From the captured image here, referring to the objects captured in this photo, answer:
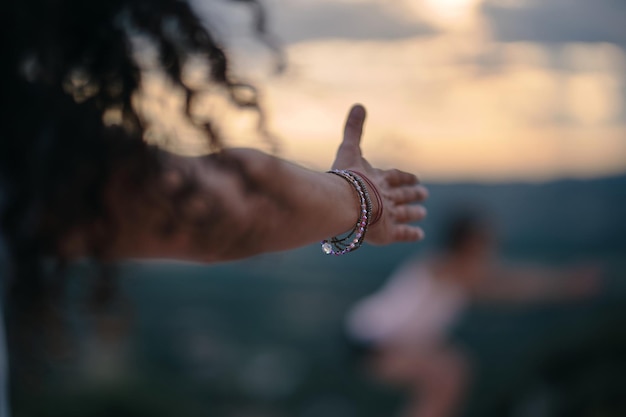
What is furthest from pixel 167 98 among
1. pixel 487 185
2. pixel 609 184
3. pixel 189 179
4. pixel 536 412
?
pixel 536 412

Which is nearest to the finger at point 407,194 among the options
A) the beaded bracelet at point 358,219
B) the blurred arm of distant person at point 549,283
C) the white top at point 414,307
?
the beaded bracelet at point 358,219

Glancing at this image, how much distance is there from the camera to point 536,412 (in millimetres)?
4387

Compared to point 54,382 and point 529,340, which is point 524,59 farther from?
point 54,382

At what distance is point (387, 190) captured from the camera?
1.81m

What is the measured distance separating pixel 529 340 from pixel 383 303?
2.57 ft

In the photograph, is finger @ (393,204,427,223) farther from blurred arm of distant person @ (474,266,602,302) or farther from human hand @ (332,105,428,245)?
blurred arm of distant person @ (474,266,602,302)

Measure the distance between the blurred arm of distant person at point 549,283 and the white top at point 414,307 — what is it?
0.37 meters

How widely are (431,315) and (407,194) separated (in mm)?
2987

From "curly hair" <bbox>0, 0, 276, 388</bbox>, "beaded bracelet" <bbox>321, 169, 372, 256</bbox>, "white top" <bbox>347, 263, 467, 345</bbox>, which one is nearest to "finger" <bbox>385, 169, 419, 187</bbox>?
"beaded bracelet" <bbox>321, 169, 372, 256</bbox>

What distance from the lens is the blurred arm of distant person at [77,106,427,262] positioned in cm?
147

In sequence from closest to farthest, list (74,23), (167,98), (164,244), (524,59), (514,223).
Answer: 1. (74,23)
2. (167,98)
3. (164,244)
4. (524,59)
5. (514,223)

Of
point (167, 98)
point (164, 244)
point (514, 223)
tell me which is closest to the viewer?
point (167, 98)

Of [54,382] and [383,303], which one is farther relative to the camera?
[383,303]

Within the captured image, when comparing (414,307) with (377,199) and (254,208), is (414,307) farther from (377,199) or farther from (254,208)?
(254,208)
